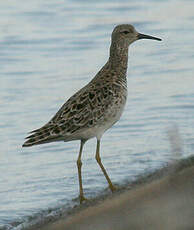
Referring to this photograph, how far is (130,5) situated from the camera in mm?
17875

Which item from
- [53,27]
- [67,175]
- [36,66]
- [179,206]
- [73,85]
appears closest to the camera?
[179,206]

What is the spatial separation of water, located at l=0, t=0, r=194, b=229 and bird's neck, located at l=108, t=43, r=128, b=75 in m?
0.89

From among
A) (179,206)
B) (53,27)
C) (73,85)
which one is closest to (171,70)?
(73,85)

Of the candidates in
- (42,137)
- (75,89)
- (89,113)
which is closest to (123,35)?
(89,113)

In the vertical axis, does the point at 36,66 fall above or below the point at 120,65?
below

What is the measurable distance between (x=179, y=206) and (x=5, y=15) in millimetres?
12437

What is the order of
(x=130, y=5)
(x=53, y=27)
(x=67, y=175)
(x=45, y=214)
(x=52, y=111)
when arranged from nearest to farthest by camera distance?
(x=45, y=214)
(x=67, y=175)
(x=52, y=111)
(x=53, y=27)
(x=130, y=5)

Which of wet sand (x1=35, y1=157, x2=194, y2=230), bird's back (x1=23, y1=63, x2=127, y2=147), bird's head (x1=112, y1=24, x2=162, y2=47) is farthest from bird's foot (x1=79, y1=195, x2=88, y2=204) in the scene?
wet sand (x1=35, y1=157, x2=194, y2=230)

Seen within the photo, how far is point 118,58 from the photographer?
30.0ft

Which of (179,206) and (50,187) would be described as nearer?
(179,206)

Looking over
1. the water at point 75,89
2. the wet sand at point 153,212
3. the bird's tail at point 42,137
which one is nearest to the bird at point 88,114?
the bird's tail at point 42,137

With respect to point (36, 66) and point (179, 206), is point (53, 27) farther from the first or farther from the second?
point (179, 206)

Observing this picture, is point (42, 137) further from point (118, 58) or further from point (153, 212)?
point (153, 212)

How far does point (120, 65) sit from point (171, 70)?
4333 mm
